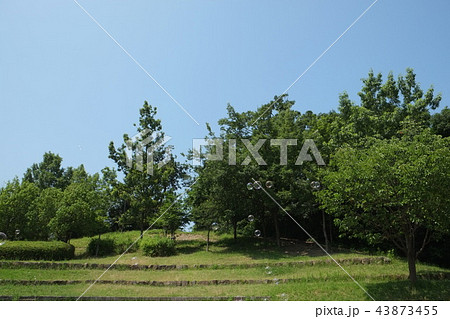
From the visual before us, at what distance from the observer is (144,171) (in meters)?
27.9

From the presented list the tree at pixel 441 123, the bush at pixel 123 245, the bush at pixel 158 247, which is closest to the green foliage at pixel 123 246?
the bush at pixel 123 245

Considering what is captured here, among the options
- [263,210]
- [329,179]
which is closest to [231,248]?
[263,210]

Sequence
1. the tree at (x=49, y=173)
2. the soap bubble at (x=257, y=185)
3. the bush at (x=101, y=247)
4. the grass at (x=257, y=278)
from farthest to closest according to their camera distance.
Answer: the tree at (x=49, y=173) → the bush at (x=101, y=247) → the soap bubble at (x=257, y=185) → the grass at (x=257, y=278)

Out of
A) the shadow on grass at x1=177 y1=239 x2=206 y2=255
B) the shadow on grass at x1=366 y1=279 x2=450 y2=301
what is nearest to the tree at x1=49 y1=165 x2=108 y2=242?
the shadow on grass at x1=177 y1=239 x2=206 y2=255

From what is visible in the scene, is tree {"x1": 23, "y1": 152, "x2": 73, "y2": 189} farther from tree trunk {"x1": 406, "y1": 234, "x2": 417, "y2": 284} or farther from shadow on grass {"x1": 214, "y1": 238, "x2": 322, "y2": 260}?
tree trunk {"x1": 406, "y1": 234, "x2": 417, "y2": 284}

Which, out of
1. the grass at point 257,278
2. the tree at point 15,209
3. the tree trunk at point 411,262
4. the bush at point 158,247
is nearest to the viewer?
the grass at point 257,278

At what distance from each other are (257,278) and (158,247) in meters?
9.76

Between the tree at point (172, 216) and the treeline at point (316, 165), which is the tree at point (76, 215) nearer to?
the tree at point (172, 216)

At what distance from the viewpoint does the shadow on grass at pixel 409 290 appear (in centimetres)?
1221

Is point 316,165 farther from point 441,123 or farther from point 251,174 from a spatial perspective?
point 441,123

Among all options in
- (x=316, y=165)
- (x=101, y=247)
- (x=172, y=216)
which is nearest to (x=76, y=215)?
(x=101, y=247)

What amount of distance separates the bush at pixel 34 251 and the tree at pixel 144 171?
585cm

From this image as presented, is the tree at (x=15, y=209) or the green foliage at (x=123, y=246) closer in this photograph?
the green foliage at (x=123, y=246)

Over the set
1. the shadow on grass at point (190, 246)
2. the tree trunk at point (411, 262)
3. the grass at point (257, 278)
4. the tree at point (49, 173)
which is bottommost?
the grass at point (257, 278)
